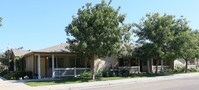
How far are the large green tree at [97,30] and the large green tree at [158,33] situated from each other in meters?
7.78

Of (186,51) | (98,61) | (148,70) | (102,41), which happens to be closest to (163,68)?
(148,70)

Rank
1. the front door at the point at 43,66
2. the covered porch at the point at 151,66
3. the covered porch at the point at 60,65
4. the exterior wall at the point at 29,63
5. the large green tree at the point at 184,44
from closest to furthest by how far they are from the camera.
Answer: the covered porch at the point at 60,65
the front door at the point at 43,66
the exterior wall at the point at 29,63
the large green tree at the point at 184,44
the covered porch at the point at 151,66

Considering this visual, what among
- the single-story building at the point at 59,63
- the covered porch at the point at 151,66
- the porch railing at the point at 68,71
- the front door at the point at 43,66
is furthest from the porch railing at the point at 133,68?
the front door at the point at 43,66

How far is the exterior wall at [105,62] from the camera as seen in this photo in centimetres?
3716

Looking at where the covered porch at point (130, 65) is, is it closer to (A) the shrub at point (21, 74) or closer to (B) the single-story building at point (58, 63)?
(B) the single-story building at point (58, 63)

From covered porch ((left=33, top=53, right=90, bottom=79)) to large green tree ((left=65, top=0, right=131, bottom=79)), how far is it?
534 centimetres

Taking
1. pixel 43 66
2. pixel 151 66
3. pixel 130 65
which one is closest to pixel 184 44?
pixel 151 66

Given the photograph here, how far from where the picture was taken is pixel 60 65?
35.4 m

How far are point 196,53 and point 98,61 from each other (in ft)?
44.5

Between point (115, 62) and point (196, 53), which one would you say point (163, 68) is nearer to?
point (196, 53)

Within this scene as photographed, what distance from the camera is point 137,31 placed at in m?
38.1

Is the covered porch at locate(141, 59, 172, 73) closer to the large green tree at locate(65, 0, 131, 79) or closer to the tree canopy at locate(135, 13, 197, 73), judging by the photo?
the tree canopy at locate(135, 13, 197, 73)

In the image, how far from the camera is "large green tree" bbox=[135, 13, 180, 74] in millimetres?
35594

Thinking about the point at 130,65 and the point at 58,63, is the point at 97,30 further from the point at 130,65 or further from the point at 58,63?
the point at 130,65
